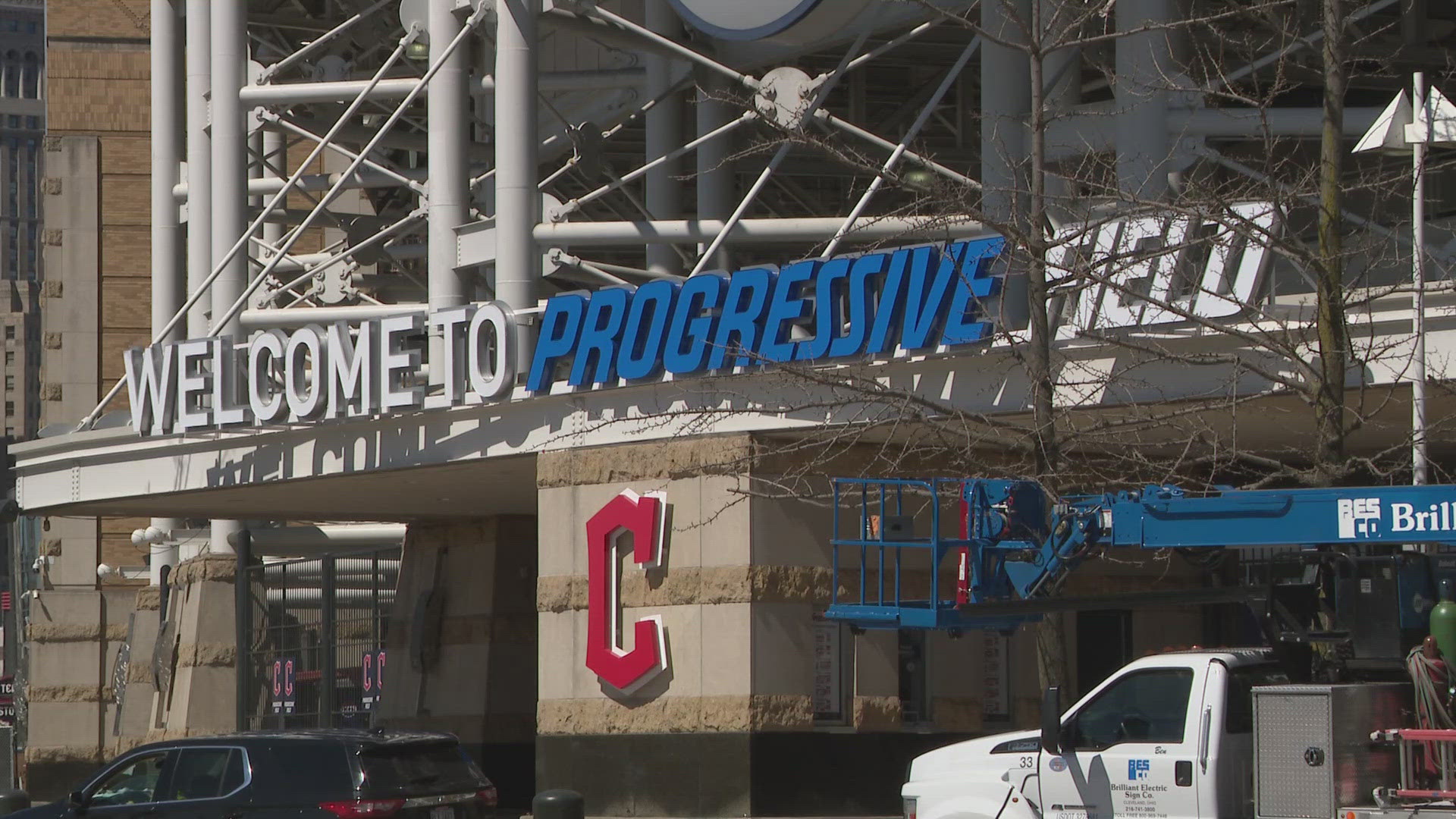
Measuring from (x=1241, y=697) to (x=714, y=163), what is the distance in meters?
17.8

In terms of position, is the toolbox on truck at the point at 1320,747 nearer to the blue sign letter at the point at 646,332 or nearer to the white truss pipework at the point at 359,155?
→ the blue sign letter at the point at 646,332

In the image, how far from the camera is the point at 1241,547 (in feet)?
46.2

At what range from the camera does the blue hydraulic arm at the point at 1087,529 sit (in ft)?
42.5

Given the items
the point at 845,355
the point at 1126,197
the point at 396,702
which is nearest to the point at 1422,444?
the point at 1126,197

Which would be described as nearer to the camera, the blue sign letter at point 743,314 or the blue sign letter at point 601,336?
the blue sign letter at point 743,314

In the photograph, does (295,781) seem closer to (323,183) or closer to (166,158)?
(323,183)

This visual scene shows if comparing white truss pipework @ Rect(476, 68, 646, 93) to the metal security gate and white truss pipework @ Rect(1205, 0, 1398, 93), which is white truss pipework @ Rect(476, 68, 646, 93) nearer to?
the metal security gate

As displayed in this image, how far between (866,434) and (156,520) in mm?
22350

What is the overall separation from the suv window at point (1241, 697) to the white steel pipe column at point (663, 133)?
1721 cm

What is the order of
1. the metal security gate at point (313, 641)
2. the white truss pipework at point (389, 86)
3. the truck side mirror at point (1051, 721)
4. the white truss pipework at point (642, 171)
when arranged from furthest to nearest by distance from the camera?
1. the metal security gate at point (313, 641)
2. the white truss pipework at point (389, 86)
3. the white truss pipework at point (642, 171)
4. the truck side mirror at point (1051, 721)

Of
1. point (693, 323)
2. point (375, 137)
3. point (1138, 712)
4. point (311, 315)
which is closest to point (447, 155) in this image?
point (375, 137)

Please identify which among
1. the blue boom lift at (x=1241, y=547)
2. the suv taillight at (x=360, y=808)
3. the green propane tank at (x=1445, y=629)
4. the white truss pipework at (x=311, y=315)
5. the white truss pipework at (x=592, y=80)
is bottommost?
the suv taillight at (x=360, y=808)

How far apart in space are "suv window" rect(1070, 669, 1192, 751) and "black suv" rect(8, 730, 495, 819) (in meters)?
5.01

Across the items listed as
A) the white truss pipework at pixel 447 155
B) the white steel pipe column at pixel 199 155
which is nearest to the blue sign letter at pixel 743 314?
the white truss pipework at pixel 447 155
